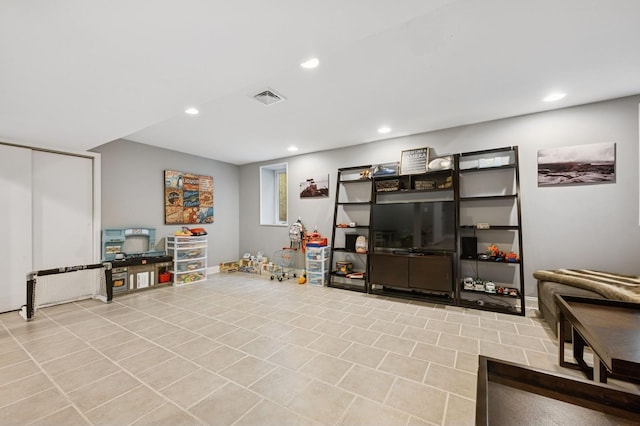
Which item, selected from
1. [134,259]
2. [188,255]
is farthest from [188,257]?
[134,259]

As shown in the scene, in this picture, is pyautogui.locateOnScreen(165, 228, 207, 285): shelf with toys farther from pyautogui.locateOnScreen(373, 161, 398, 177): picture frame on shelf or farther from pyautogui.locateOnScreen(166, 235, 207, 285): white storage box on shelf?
pyautogui.locateOnScreen(373, 161, 398, 177): picture frame on shelf

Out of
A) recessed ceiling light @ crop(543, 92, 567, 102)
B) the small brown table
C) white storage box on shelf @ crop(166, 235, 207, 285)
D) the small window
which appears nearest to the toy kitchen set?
white storage box on shelf @ crop(166, 235, 207, 285)

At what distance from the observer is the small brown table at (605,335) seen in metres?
1.19

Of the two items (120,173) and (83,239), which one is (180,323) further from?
(120,173)

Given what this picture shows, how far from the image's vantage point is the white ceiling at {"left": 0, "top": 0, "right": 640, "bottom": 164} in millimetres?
1447

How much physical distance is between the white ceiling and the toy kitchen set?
1619 mm

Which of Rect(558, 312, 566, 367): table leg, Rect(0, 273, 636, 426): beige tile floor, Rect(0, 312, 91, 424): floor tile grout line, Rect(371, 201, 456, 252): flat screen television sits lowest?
Rect(0, 273, 636, 426): beige tile floor

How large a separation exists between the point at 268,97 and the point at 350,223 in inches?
109

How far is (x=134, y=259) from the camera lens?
14.1 feet

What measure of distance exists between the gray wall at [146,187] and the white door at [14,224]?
0.86 m

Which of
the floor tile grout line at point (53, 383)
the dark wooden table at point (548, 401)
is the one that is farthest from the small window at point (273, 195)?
the dark wooden table at point (548, 401)

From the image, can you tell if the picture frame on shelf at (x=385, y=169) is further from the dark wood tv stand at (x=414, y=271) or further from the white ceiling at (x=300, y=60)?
the dark wood tv stand at (x=414, y=271)

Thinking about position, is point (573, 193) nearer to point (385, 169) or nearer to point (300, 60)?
point (385, 169)

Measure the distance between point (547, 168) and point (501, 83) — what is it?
1.52m
